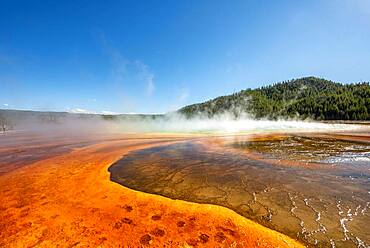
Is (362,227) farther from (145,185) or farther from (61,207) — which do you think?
(61,207)

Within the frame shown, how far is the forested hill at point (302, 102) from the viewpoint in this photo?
264ft

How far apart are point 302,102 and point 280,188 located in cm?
11485

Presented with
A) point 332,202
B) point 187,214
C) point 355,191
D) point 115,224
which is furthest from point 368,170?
point 115,224

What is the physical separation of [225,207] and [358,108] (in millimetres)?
93010

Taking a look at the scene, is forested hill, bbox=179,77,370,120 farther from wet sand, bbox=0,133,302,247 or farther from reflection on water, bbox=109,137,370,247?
wet sand, bbox=0,133,302,247

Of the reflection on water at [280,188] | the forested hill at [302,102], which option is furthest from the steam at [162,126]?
the reflection on water at [280,188]

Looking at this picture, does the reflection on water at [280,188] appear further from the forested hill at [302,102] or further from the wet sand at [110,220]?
the forested hill at [302,102]

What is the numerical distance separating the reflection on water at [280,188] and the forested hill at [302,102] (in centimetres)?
8188

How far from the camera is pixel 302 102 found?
347 feet

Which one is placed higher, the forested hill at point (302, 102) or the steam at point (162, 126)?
the forested hill at point (302, 102)

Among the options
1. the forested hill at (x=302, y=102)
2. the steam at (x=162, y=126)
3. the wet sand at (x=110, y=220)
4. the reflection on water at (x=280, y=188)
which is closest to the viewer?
the wet sand at (x=110, y=220)

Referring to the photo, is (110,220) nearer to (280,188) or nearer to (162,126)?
(280,188)

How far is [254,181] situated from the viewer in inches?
320

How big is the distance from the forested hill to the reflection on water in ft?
269
